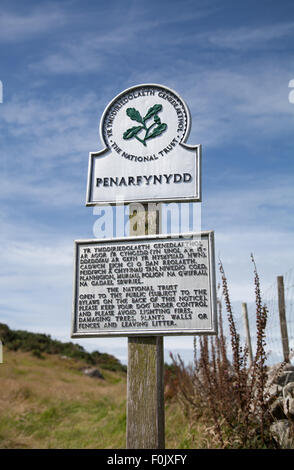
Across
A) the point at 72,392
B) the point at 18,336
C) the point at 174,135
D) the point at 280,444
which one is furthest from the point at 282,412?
the point at 18,336

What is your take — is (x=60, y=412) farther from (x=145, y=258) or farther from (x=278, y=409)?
(x=145, y=258)

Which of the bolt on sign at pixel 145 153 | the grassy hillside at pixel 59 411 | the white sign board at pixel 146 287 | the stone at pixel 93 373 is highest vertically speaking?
the bolt on sign at pixel 145 153

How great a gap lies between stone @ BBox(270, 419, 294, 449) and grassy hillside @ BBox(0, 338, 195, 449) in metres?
1.49

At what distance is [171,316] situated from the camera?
4.52 metres

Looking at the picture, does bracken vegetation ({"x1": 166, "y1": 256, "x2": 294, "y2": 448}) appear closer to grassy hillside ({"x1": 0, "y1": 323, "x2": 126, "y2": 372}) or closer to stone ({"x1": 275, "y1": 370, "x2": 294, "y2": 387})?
stone ({"x1": 275, "y1": 370, "x2": 294, "y2": 387})

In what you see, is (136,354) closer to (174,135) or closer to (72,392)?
(174,135)

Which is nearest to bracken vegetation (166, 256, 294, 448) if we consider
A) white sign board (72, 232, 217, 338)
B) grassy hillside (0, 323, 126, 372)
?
white sign board (72, 232, 217, 338)

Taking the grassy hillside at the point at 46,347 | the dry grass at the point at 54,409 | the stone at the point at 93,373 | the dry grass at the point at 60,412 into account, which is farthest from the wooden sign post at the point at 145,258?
the grassy hillside at the point at 46,347

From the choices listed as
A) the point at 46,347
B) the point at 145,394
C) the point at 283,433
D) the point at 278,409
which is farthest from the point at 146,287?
the point at 46,347

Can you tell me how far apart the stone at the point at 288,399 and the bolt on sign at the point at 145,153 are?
3.41m

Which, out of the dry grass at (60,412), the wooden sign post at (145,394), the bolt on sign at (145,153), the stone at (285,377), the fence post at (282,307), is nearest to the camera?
the wooden sign post at (145,394)

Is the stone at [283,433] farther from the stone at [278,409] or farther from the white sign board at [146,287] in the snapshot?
the white sign board at [146,287]

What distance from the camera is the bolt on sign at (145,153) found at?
5.11 m
